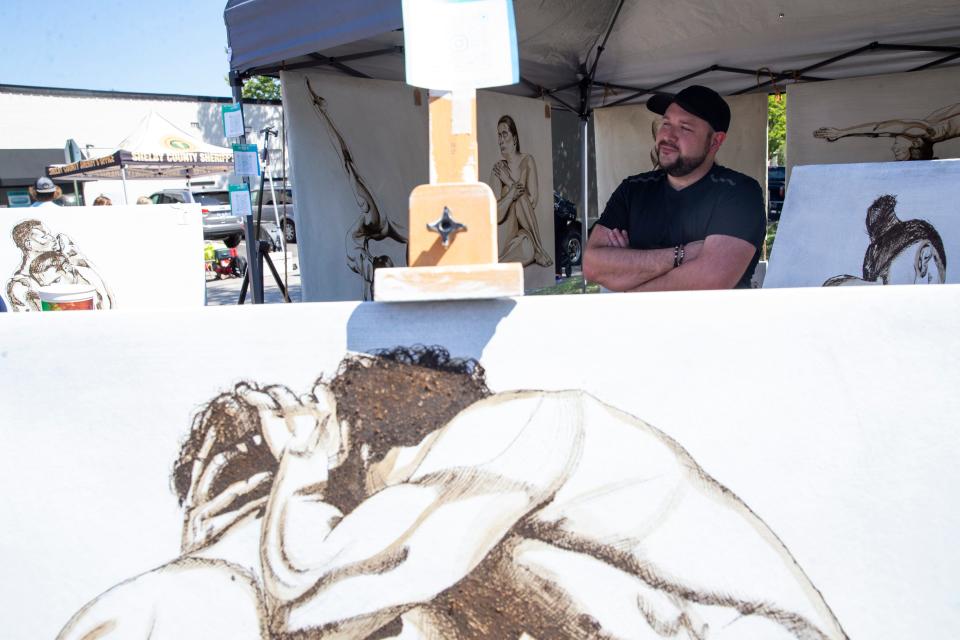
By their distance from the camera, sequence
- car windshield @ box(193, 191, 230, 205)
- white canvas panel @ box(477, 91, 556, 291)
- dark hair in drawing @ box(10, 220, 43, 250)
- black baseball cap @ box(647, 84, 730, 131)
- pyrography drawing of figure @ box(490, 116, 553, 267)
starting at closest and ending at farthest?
black baseball cap @ box(647, 84, 730, 131) → dark hair in drawing @ box(10, 220, 43, 250) → white canvas panel @ box(477, 91, 556, 291) → pyrography drawing of figure @ box(490, 116, 553, 267) → car windshield @ box(193, 191, 230, 205)

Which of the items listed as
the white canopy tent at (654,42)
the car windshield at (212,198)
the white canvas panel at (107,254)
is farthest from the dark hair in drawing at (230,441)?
the car windshield at (212,198)

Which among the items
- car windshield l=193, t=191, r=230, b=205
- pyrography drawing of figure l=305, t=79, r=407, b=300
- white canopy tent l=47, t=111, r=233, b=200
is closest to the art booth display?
pyrography drawing of figure l=305, t=79, r=407, b=300

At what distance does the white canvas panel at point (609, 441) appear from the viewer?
42.3 inches

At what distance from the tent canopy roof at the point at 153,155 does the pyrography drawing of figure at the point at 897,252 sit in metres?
13.5

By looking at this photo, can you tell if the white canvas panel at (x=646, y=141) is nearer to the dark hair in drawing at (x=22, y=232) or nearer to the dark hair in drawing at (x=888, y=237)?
the dark hair in drawing at (x=888, y=237)

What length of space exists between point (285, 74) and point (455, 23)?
2835 mm

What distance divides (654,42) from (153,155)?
1150 cm

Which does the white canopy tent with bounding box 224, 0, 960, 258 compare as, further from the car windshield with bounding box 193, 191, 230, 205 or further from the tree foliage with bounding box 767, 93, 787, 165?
the car windshield with bounding box 193, 191, 230, 205

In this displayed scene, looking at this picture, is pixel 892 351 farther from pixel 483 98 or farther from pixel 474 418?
pixel 483 98

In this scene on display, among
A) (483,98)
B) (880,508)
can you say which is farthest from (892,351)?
(483,98)

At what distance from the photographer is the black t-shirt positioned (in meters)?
2.38

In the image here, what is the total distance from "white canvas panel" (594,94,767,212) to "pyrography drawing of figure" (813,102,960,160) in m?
0.87

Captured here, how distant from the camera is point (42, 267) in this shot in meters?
3.64

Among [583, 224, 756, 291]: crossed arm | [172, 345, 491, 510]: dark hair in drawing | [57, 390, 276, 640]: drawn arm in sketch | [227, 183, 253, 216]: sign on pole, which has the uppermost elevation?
[227, 183, 253, 216]: sign on pole
